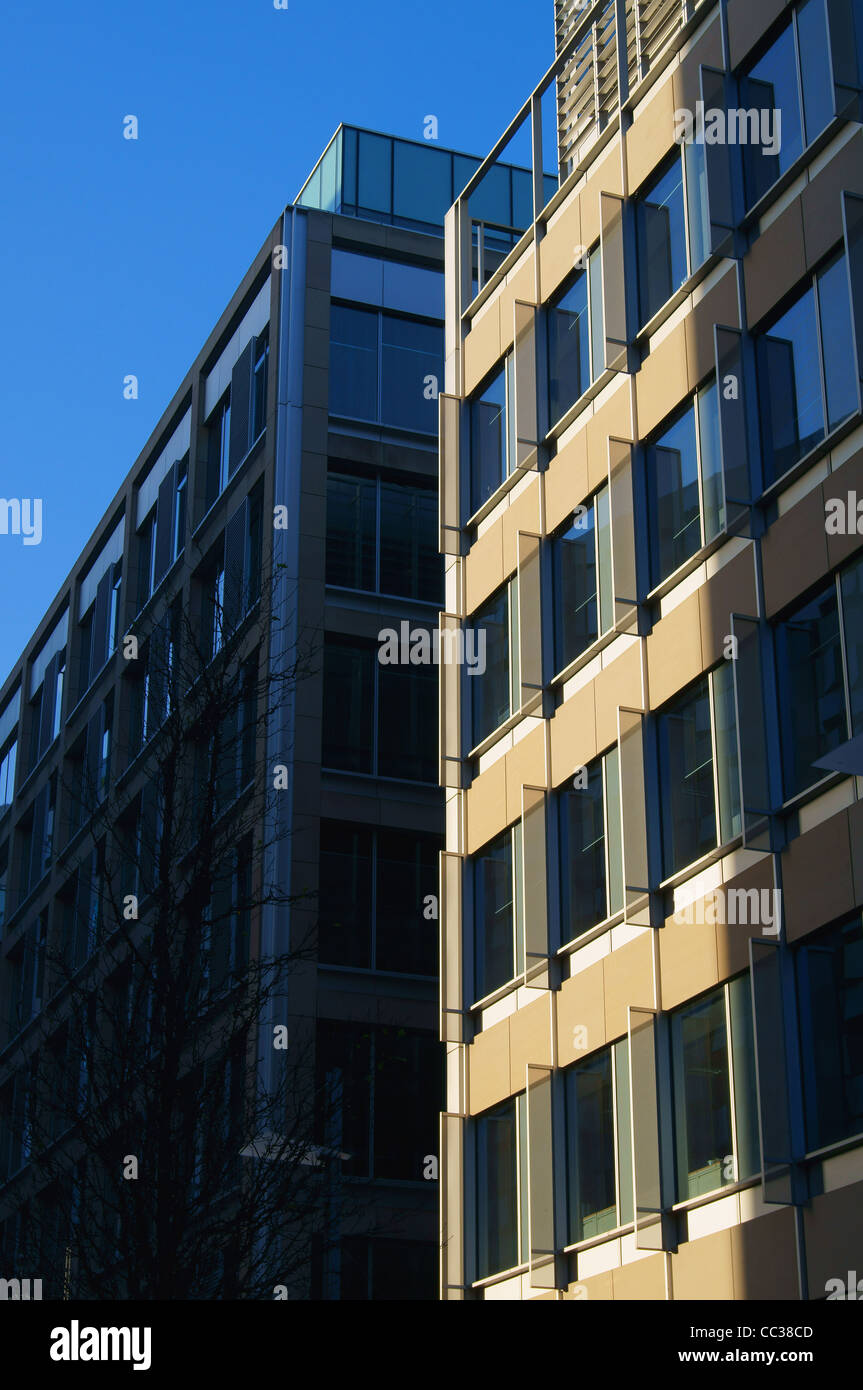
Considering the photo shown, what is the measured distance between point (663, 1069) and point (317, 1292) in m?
10.2

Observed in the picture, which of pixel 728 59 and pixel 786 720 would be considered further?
pixel 728 59

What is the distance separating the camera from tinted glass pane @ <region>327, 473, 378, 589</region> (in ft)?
125

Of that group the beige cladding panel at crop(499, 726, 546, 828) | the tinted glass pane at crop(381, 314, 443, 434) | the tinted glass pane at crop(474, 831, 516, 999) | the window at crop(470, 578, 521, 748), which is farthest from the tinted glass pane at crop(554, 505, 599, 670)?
the tinted glass pane at crop(381, 314, 443, 434)

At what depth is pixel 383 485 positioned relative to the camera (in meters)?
39.3

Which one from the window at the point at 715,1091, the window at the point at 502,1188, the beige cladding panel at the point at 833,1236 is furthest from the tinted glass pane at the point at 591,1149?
the beige cladding panel at the point at 833,1236

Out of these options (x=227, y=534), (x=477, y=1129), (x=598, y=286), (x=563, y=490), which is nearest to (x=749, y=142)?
(x=598, y=286)

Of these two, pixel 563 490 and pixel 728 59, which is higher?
pixel 728 59

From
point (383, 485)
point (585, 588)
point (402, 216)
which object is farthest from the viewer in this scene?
point (402, 216)

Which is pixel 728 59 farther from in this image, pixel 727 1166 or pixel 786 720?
pixel 727 1166

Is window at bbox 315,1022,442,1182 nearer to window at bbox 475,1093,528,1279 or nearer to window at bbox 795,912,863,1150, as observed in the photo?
window at bbox 475,1093,528,1279

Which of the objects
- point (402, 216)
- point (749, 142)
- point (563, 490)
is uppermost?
point (402, 216)

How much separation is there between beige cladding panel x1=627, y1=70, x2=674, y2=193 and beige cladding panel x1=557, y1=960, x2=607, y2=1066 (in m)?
10.7

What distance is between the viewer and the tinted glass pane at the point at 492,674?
28484 millimetres
